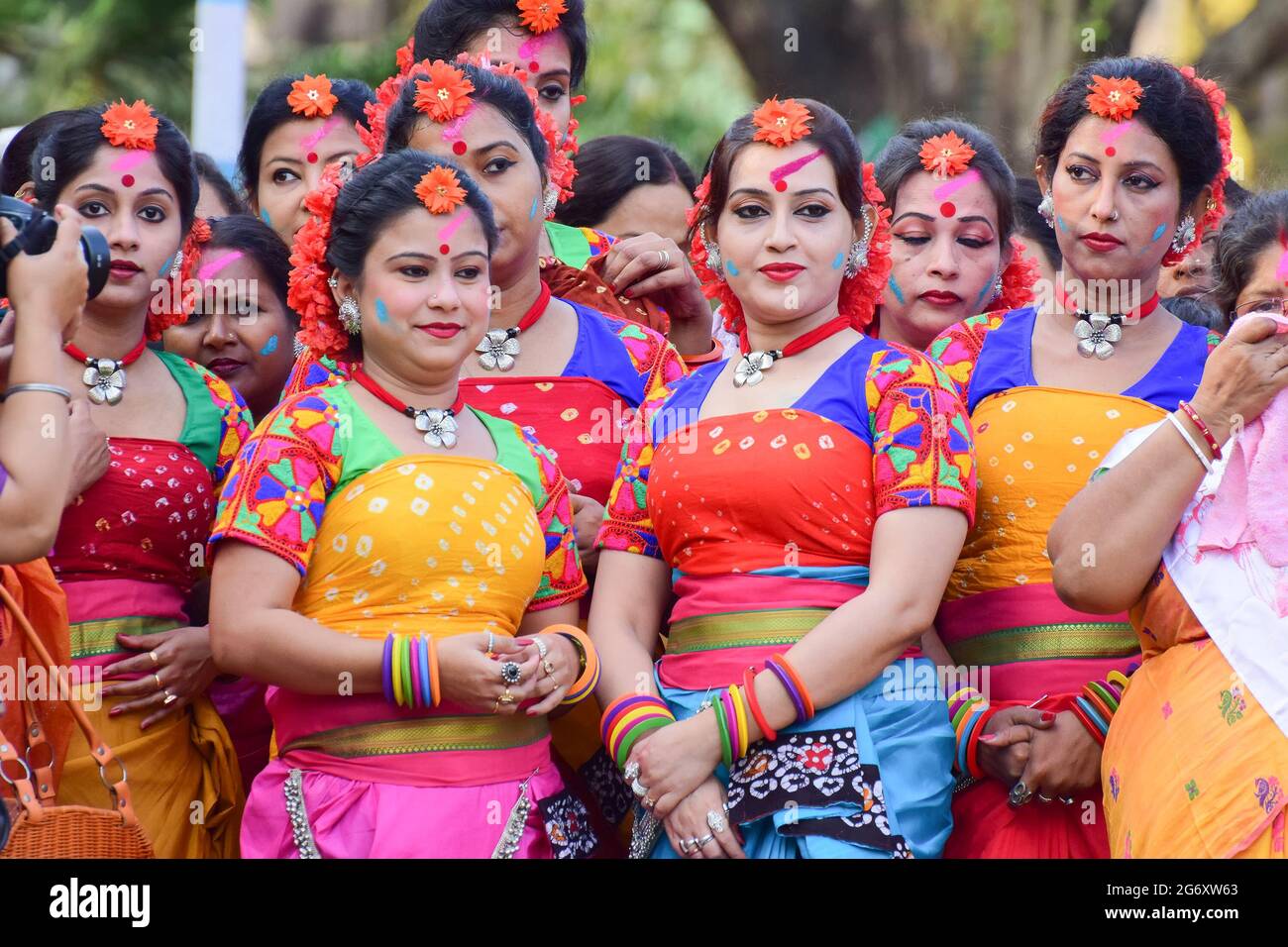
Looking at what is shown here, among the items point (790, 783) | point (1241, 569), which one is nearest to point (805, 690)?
point (790, 783)

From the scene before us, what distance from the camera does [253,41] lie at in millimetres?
11992

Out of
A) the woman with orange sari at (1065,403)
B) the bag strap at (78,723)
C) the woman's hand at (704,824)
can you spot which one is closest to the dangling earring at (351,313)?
the bag strap at (78,723)

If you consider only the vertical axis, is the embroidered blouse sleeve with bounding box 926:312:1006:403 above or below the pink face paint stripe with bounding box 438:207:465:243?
below

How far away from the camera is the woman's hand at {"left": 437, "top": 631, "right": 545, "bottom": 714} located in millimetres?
3207

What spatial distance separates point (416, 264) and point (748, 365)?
69 centimetres

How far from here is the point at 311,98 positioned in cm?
482

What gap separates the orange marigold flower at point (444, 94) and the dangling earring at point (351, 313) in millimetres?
588

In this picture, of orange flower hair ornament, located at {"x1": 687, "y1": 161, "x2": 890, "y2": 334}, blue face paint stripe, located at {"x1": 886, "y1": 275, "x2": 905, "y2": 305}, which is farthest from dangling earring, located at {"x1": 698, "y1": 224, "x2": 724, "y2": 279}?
blue face paint stripe, located at {"x1": 886, "y1": 275, "x2": 905, "y2": 305}

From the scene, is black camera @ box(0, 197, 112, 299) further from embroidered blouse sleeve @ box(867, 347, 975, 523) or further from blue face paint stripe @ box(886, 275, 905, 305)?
blue face paint stripe @ box(886, 275, 905, 305)

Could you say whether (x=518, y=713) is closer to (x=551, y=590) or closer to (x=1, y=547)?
(x=551, y=590)

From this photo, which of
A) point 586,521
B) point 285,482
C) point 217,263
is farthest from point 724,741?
point 217,263

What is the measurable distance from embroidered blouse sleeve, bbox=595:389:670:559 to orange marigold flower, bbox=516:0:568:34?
4.72 feet

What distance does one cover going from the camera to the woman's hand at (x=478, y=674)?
3207mm

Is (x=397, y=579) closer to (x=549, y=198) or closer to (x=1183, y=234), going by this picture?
(x=549, y=198)
